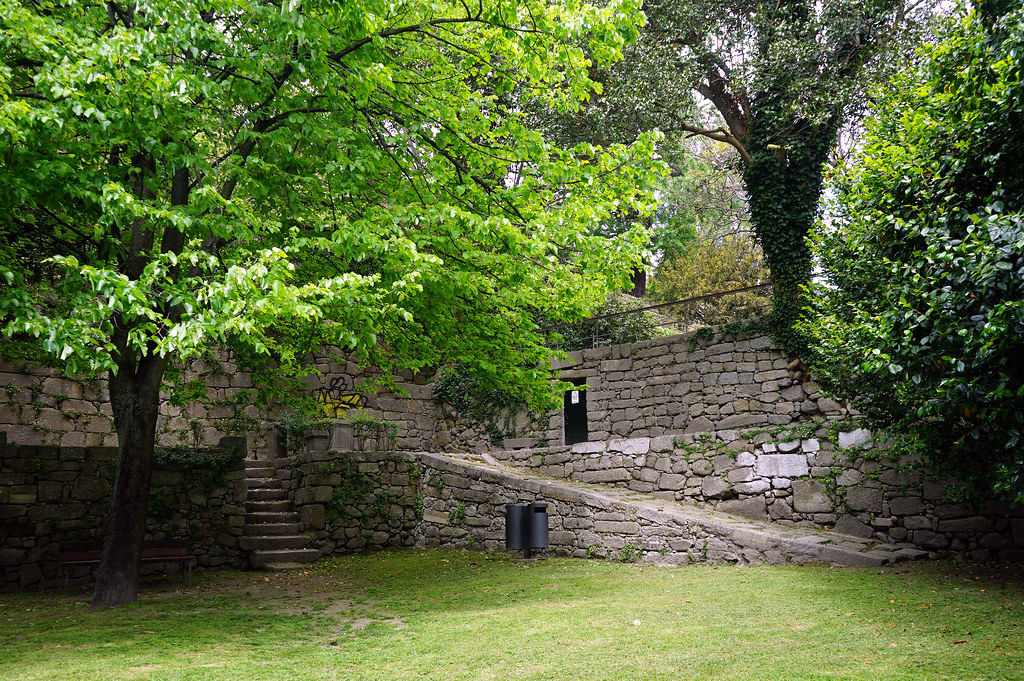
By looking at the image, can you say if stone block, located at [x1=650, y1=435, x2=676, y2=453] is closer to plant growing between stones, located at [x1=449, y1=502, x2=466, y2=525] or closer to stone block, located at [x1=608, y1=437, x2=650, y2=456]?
stone block, located at [x1=608, y1=437, x2=650, y2=456]

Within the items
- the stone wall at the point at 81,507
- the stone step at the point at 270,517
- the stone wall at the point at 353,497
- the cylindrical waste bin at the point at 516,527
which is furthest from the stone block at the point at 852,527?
the stone wall at the point at 81,507

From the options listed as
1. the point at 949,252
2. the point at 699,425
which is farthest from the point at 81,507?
the point at 949,252

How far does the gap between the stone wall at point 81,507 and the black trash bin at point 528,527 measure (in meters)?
4.20

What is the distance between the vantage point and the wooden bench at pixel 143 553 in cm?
988

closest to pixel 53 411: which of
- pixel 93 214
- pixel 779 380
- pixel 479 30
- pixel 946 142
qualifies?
pixel 93 214

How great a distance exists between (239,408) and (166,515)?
6.00m

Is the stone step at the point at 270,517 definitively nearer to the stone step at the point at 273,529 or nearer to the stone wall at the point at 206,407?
the stone step at the point at 273,529

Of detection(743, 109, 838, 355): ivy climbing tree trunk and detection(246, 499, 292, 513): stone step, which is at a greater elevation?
detection(743, 109, 838, 355): ivy climbing tree trunk

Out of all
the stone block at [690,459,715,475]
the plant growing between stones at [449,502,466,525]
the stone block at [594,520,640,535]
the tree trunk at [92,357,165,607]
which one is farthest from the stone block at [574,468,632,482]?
the tree trunk at [92,357,165,607]

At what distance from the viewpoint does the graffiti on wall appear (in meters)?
18.6

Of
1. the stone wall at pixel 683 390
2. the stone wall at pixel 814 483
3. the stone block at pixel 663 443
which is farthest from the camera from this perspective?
the stone wall at pixel 683 390

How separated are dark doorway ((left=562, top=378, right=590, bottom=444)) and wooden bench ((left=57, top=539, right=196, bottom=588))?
849 centimetres

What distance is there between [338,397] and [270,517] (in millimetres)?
6093

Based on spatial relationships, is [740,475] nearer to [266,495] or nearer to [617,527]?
[617,527]
